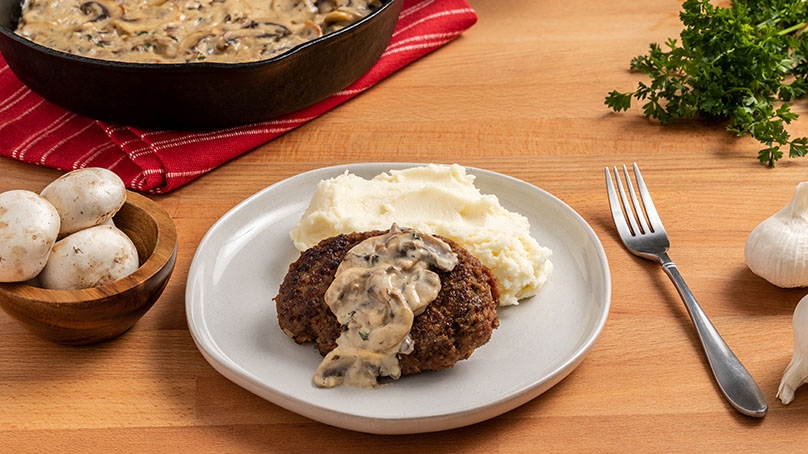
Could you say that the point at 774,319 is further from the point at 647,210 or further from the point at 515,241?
the point at 515,241

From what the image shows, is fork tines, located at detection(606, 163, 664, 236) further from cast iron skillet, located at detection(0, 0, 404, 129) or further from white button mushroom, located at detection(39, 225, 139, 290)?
white button mushroom, located at detection(39, 225, 139, 290)

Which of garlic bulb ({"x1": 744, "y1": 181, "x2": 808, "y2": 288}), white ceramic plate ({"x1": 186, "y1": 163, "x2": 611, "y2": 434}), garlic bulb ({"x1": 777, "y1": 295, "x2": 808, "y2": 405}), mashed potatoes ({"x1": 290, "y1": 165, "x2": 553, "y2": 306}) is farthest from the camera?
garlic bulb ({"x1": 744, "y1": 181, "x2": 808, "y2": 288})

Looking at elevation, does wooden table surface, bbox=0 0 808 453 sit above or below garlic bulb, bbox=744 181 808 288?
below

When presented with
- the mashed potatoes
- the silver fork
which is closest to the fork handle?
the silver fork

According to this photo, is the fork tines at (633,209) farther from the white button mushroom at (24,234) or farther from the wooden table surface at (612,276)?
the white button mushroom at (24,234)


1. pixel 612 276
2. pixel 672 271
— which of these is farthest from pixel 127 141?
pixel 672 271

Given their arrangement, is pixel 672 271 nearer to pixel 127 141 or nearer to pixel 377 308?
pixel 377 308
